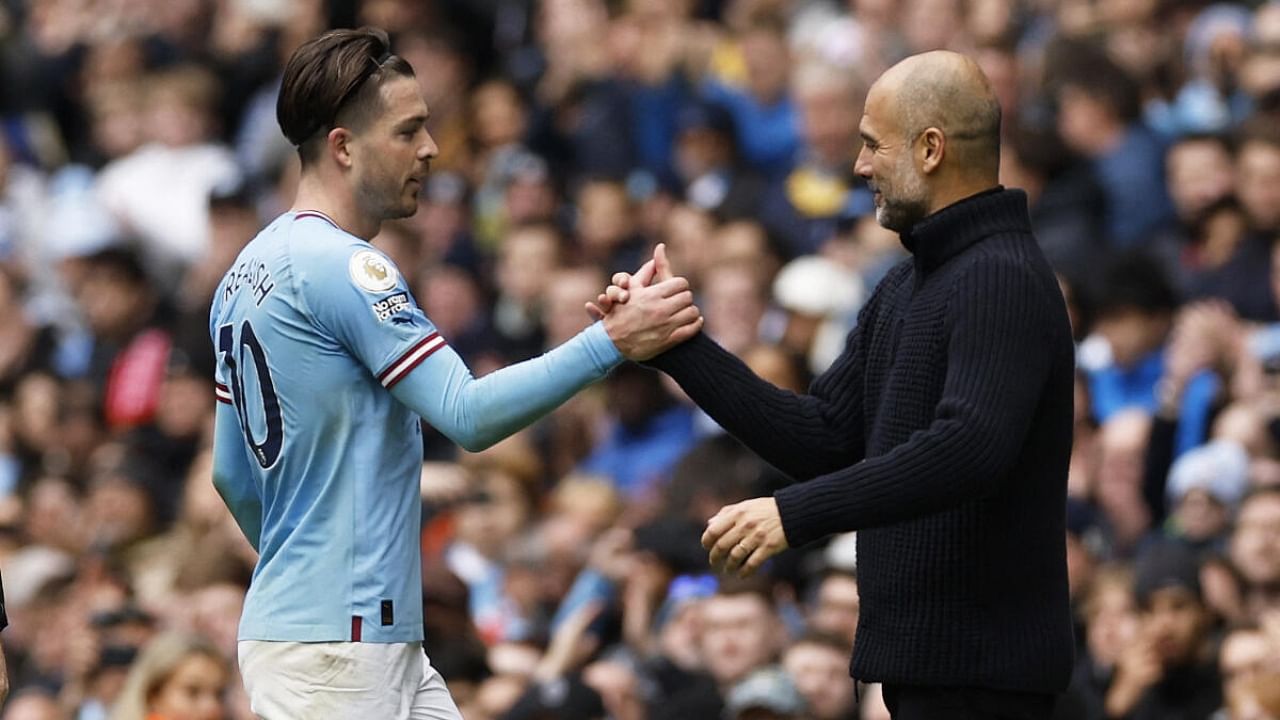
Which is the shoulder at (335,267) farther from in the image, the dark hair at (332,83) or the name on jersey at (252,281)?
the dark hair at (332,83)

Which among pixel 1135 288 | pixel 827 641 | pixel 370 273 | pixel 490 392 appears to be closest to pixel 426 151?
pixel 370 273

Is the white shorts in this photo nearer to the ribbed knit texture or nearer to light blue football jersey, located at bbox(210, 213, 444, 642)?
light blue football jersey, located at bbox(210, 213, 444, 642)

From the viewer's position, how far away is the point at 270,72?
16.0 metres

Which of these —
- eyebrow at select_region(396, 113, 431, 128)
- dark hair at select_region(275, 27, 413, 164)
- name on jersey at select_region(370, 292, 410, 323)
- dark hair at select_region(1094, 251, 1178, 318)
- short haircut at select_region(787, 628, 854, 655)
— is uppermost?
dark hair at select_region(275, 27, 413, 164)

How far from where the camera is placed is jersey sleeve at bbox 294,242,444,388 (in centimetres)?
538

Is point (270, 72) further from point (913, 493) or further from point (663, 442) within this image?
point (913, 493)

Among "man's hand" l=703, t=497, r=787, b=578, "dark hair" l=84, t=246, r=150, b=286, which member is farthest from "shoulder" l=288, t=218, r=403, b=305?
"dark hair" l=84, t=246, r=150, b=286

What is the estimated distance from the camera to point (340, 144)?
5.55 m

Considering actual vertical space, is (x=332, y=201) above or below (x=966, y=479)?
above

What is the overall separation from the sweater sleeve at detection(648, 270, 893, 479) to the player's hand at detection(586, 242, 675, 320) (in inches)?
7.0

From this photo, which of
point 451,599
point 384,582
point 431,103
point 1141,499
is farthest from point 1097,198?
point 384,582

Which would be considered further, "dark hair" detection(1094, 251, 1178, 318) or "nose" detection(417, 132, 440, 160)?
"dark hair" detection(1094, 251, 1178, 318)

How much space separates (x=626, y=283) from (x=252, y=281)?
0.89 m

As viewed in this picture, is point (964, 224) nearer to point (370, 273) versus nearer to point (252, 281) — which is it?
point (370, 273)
